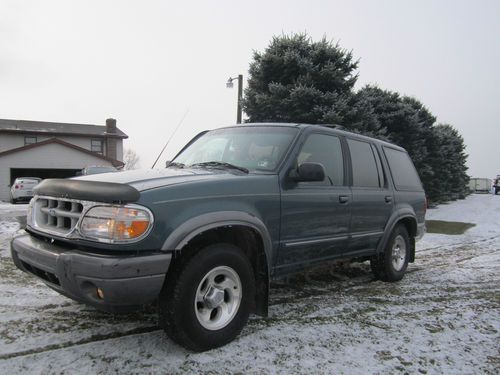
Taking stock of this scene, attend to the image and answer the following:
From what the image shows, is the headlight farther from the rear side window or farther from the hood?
the rear side window

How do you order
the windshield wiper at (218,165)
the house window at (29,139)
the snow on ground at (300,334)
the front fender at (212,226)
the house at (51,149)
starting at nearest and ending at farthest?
the front fender at (212,226) → the snow on ground at (300,334) → the windshield wiper at (218,165) → the house at (51,149) → the house window at (29,139)

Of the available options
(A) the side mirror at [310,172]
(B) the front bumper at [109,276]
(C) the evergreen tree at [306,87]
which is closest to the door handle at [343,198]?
(A) the side mirror at [310,172]

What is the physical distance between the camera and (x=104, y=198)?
2.98 metres

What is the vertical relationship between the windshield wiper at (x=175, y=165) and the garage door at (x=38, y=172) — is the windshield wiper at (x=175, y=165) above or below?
below

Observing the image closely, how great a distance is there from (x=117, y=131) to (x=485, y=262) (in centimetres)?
3373

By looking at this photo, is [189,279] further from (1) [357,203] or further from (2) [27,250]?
(1) [357,203]

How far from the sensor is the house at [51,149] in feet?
101

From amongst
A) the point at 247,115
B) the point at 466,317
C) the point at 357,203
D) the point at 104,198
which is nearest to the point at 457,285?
the point at 466,317

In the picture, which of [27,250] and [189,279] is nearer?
[189,279]

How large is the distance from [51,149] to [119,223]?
104 feet

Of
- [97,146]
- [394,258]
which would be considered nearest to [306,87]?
[394,258]

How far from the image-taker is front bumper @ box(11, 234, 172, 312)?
2.81 metres

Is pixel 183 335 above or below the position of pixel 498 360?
above

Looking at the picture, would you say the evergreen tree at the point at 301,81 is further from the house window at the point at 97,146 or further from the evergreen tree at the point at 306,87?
the house window at the point at 97,146
